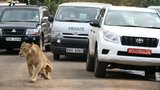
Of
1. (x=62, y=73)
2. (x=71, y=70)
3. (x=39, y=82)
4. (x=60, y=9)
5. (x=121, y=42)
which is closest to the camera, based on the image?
(x=39, y=82)

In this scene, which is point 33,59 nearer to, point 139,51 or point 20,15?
point 139,51

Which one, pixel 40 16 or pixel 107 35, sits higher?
pixel 107 35

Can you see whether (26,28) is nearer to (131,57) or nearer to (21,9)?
(21,9)

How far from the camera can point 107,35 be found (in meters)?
13.4

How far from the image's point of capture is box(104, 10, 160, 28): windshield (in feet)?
46.7

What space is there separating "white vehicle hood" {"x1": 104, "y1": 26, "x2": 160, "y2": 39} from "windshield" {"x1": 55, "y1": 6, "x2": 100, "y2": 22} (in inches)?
230

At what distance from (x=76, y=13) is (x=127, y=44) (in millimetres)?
6796

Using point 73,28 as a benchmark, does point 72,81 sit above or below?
above

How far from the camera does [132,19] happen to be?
14430mm

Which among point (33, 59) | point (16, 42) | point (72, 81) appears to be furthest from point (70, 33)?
point (33, 59)

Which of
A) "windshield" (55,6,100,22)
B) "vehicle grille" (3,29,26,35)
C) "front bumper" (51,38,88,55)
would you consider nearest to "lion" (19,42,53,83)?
"front bumper" (51,38,88,55)

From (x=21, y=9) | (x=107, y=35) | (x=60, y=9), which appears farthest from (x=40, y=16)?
(x=107, y=35)

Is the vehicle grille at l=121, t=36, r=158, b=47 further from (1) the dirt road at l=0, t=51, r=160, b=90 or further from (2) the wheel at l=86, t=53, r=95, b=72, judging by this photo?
(2) the wheel at l=86, t=53, r=95, b=72

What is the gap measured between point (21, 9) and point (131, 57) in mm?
10917
